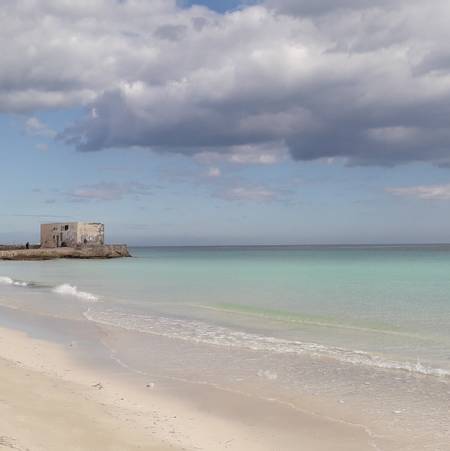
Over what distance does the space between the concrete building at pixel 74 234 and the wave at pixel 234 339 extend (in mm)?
74287

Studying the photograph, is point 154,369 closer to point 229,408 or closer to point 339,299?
point 229,408

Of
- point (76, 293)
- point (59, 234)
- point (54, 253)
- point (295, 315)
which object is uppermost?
point (59, 234)

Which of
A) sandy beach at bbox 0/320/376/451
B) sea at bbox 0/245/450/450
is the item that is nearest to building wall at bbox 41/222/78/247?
sea at bbox 0/245/450/450

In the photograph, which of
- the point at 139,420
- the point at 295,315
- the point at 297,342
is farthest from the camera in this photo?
the point at 295,315

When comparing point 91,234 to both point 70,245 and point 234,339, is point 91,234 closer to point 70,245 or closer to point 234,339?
point 70,245

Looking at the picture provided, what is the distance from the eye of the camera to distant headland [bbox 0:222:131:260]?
8481 cm

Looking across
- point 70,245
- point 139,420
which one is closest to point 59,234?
point 70,245

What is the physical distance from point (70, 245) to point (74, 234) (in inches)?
81.7

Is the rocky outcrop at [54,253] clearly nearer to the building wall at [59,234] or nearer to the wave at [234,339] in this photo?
the building wall at [59,234]

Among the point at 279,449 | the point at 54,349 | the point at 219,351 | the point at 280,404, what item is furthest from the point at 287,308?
the point at 279,449

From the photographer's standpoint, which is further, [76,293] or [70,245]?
[70,245]

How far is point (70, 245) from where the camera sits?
91812mm

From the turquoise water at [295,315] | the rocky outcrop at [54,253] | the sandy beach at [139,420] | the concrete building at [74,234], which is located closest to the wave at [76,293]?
the turquoise water at [295,315]

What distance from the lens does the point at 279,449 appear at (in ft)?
20.6
